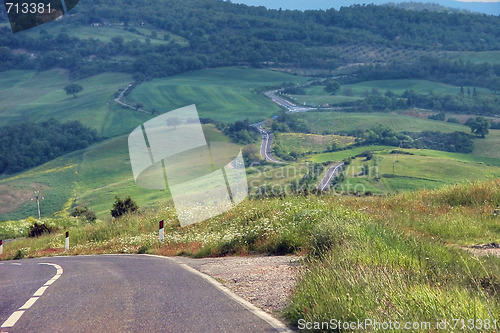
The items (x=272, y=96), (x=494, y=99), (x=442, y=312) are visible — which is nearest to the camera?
(x=442, y=312)

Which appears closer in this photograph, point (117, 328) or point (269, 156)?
point (117, 328)

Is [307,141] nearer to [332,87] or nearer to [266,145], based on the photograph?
[266,145]

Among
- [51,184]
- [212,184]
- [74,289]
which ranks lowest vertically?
[51,184]

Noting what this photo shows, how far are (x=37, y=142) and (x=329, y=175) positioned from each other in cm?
7412

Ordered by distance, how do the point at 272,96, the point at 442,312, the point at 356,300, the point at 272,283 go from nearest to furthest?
the point at 442,312
the point at 356,300
the point at 272,283
the point at 272,96

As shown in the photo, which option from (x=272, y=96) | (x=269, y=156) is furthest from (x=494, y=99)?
(x=269, y=156)

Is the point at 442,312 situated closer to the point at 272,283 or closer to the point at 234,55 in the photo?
the point at 272,283

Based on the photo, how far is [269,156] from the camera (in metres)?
90.7

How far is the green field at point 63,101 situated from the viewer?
124 metres

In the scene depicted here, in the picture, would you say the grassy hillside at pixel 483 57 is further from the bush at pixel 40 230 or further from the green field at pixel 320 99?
the bush at pixel 40 230

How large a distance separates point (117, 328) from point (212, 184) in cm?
3206

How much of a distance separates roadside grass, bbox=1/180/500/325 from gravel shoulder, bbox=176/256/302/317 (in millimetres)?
447

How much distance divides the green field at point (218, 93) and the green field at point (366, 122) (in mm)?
13118

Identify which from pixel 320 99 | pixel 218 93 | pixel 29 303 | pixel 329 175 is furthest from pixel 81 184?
pixel 29 303
